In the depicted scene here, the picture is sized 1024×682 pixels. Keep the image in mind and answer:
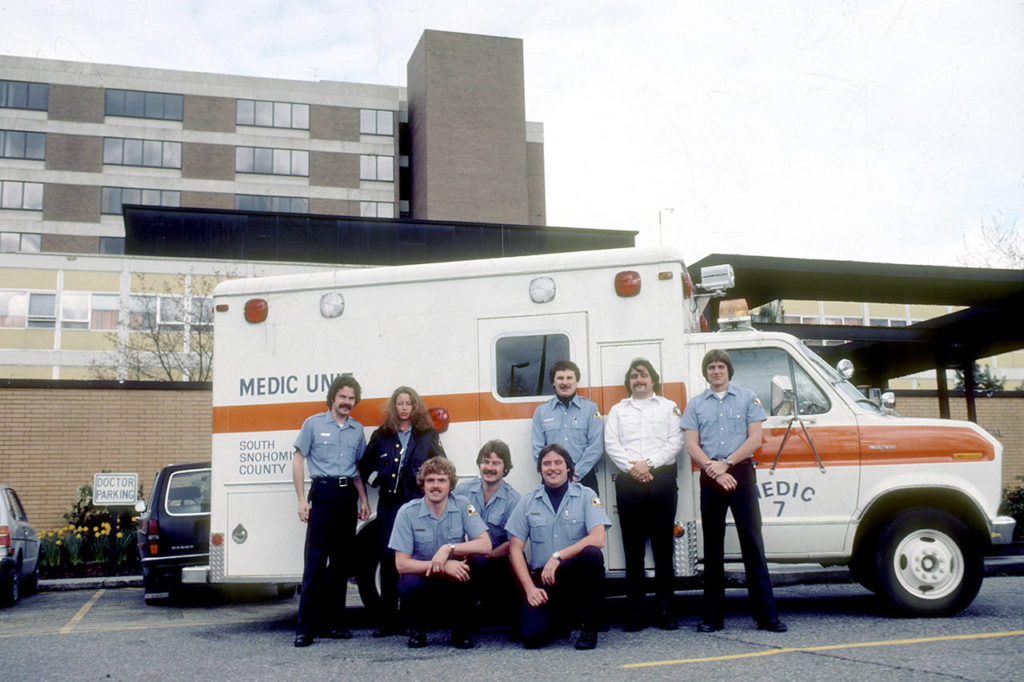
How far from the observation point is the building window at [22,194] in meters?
47.1

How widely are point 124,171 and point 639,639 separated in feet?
156

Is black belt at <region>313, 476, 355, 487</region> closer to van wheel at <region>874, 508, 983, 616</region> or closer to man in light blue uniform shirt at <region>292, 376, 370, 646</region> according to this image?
man in light blue uniform shirt at <region>292, 376, 370, 646</region>

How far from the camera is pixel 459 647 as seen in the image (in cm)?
639

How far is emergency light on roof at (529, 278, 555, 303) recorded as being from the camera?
740 cm

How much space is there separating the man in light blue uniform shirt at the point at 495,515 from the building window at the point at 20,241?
1818 inches

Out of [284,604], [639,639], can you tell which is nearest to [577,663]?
[639,639]

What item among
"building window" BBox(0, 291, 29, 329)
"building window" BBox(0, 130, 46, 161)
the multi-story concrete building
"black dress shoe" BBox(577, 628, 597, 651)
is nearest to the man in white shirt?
"black dress shoe" BBox(577, 628, 597, 651)

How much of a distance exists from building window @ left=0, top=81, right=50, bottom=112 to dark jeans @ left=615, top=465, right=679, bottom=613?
1915 inches

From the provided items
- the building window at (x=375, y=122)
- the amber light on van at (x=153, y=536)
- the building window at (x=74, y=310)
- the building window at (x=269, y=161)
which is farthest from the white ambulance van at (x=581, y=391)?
the building window at (x=375, y=122)

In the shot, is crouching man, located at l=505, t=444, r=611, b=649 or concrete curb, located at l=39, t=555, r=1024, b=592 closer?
crouching man, located at l=505, t=444, r=611, b=649

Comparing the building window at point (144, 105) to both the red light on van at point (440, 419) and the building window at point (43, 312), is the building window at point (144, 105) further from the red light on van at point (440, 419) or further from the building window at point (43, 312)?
the red light on van at point (440, 419)

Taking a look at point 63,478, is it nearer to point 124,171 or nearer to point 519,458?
point 519,458

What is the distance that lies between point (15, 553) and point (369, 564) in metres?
5.03

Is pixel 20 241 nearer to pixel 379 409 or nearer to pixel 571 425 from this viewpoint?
pixel 379 409
